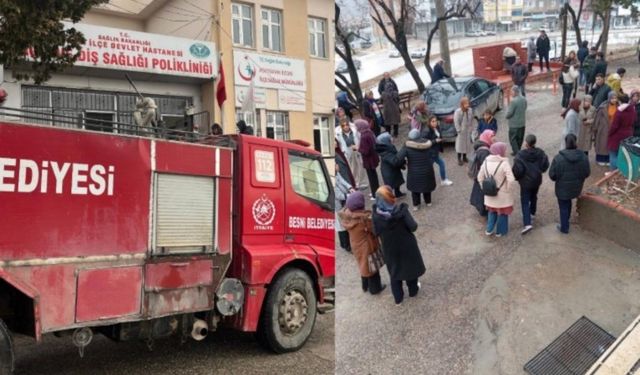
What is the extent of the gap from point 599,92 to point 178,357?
7.37ft

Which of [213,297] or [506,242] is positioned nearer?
[506,242]

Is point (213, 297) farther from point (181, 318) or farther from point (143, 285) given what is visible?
point (143, 285)

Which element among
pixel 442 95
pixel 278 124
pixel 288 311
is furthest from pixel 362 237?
pixel 288 311

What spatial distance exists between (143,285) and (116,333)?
241 mm

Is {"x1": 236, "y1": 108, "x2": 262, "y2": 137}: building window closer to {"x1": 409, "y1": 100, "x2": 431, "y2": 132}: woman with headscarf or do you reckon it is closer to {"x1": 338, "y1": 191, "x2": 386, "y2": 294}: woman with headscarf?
{"x1": 338, "y1": 191, "x2": 386, "y2": 294}: woman with headscarf

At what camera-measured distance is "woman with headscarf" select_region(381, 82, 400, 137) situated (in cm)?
224

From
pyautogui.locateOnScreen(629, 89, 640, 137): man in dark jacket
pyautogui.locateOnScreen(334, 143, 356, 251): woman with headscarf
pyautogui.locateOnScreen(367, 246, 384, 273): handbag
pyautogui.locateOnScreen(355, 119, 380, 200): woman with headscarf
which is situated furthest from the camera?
pyautogui.locateOnScreen(629, 89, 640, 137): man in dark jacket

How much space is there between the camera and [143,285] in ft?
8.39

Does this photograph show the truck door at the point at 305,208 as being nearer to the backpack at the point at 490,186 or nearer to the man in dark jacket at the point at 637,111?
the backpack at the point at 490,186

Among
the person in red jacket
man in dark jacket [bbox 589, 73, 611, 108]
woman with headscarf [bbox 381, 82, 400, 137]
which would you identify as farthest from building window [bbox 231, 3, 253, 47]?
man in dark jacket [bbox 589, 73, 611, 108]

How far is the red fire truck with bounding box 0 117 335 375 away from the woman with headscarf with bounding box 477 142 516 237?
2.10ft

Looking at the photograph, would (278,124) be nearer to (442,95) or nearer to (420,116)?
(420,116)

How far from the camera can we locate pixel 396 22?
2111 mm

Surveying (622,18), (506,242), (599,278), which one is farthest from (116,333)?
(622,18)
